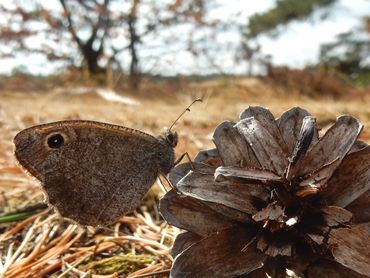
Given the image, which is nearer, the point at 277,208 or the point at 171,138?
the point at 277,208

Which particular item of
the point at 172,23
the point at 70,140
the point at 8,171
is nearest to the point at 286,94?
the point at 172,23

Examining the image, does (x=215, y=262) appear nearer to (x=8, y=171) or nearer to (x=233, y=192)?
(x=233, y=192)

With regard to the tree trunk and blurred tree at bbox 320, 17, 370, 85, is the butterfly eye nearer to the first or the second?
the tree trunk

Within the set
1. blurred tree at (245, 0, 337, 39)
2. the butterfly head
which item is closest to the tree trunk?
blurred tree at (245, 0, 337, 39)

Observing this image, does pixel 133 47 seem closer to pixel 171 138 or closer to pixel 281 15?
pixel 281 15

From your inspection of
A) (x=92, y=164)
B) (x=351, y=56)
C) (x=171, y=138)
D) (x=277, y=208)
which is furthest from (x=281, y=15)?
(x=277, y=208)

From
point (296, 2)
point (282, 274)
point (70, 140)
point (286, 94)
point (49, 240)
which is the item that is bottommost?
point (286, 94)
